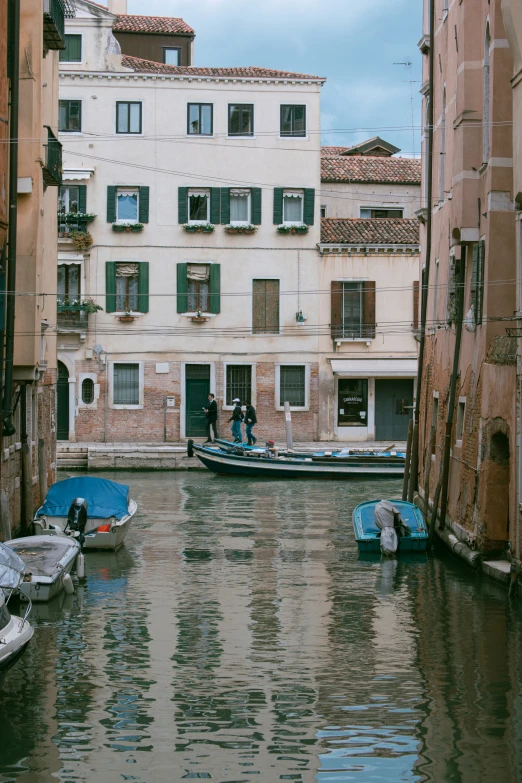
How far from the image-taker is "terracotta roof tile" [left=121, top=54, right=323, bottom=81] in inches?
1437

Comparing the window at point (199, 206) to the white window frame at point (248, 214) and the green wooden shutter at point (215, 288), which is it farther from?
the green wooden shutter at point (215, 288)

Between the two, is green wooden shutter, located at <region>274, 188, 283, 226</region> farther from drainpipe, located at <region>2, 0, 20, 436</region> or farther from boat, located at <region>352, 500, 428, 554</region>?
drainpipe, located at <region>2, 0, 20, 436</region>

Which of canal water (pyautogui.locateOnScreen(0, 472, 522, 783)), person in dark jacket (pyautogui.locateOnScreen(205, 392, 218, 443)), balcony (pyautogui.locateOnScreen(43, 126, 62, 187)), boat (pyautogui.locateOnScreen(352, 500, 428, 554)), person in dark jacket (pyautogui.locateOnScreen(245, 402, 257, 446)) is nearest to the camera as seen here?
canal water (pyautogui.locateOnScreen(0, 472, 522, 783))

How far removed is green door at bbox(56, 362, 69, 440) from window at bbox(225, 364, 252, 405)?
4719 millimetres

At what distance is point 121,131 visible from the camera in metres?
36.4

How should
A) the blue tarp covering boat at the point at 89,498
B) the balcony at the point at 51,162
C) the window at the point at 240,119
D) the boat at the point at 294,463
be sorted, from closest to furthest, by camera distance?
the blue tarp covering boat at the point at 89,498
the balcony at the point at 51,162
the boat at the point at 294,463
the window at the point at 240,119

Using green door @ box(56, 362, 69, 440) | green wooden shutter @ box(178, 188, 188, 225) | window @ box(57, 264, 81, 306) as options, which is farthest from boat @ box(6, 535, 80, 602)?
green wooden shutter @ box(178, 188, 188, 225)

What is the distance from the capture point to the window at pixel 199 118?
120 feet

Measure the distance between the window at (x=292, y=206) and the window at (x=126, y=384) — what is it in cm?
632

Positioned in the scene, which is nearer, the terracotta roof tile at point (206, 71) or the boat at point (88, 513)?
the boat at point (88, 513)

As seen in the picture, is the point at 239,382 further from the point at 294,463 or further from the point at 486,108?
the point at 486,108

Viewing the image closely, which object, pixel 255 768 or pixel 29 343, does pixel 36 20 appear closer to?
pixel 29 343

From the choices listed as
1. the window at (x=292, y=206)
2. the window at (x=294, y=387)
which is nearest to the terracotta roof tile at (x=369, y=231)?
the window at (x=292, y=206)

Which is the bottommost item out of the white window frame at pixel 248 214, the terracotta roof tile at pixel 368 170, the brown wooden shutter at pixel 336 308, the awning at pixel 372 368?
the awning at pixel 372 368
